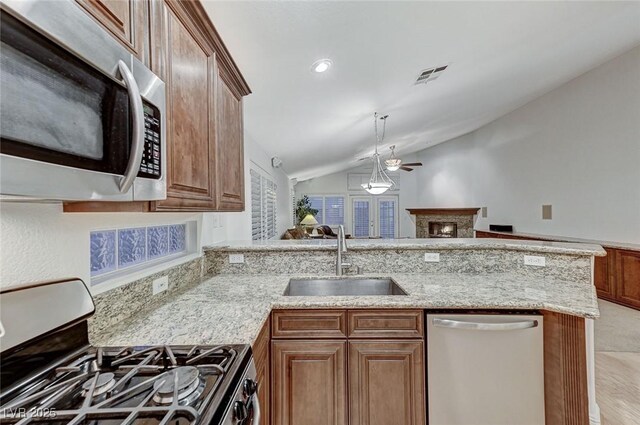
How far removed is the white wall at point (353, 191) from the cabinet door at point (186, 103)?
28.6 ft

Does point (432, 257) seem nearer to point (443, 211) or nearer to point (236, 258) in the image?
point (236, 258)

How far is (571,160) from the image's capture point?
4898 mm

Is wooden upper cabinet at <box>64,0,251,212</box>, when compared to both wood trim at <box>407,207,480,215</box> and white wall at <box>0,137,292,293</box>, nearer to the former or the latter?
white wall at <box>0,137,292,293</box>

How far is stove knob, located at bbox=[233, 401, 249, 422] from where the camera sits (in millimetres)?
773

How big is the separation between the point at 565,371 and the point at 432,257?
937mm

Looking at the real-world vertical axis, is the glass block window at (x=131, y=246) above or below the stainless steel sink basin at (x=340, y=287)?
above

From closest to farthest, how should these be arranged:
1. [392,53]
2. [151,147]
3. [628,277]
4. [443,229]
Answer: [151,147]
[392,53]
[628,277]
[443,229]

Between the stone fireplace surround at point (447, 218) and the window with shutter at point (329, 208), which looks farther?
the window with shutter at point (329, 208)

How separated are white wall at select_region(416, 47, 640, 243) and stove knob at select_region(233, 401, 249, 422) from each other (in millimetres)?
5426

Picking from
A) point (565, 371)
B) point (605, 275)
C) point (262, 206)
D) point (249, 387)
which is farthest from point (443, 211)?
point (249, 387)

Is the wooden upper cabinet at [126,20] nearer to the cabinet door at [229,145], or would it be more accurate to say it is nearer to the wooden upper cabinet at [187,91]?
the wooden upper cabinet at [187,91]

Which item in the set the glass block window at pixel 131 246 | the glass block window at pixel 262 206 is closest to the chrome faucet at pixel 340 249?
the glass block window at pixel 131 246

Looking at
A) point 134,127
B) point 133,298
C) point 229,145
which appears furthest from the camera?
point 229,145

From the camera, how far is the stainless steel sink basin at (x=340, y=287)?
203 centimetres
